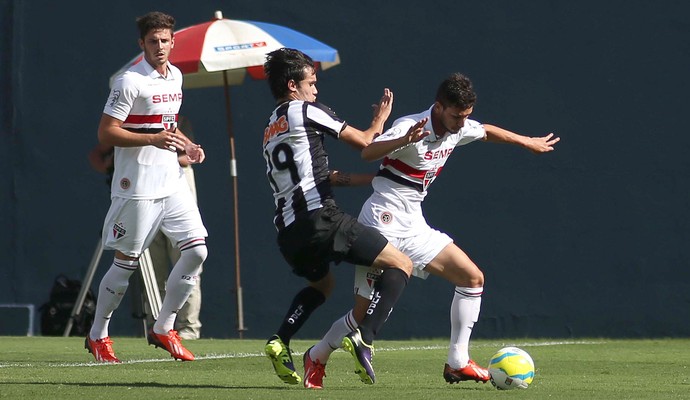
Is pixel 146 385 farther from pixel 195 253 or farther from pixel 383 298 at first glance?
pixel 195 253

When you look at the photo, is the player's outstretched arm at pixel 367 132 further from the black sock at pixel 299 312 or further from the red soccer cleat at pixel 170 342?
the red soccer cleat at pixel 170 342

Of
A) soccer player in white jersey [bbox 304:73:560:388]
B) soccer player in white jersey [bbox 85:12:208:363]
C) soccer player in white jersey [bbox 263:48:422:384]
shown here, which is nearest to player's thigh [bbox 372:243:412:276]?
soccer player in white jersey [bbox 263:48:422:384]

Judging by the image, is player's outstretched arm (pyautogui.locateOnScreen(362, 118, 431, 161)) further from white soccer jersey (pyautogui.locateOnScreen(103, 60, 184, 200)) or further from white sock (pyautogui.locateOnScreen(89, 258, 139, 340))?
white sock (pyautogui.locateOnScreen(89, 258, 139, 340))

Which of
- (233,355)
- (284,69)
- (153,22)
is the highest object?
(153,22)

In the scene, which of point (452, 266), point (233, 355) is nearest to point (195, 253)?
point (233, 355)

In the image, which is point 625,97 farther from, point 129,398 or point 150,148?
point 129,398

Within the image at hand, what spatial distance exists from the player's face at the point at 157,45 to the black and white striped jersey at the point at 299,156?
5.47 feet

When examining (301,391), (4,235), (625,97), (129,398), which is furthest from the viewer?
(4,235)

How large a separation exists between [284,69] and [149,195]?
179 cm

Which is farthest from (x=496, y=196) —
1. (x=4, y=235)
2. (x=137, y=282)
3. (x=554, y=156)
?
(x=4, y=235)

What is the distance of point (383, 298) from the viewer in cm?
688

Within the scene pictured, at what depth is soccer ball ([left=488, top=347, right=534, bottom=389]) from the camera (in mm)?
6836

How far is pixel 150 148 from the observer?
28.3 ft

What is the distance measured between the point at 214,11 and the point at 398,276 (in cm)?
682
